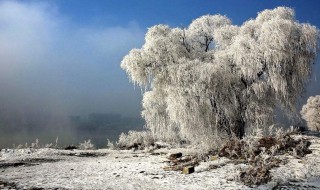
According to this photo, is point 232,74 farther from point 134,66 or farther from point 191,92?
point 134,66

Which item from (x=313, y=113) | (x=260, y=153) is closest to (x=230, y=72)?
A: (x=260, y=153)

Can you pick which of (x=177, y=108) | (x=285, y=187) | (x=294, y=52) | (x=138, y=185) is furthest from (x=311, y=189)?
(x=294, y=52)

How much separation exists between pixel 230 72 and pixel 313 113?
1260 inches

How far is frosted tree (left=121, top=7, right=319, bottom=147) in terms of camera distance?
19.2m

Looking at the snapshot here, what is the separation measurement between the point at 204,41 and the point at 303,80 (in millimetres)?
6826

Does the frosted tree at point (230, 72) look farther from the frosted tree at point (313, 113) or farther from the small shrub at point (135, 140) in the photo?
the frosted tree at point (313, 113)

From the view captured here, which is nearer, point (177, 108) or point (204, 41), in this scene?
point (177, 108)

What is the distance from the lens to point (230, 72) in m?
20.7

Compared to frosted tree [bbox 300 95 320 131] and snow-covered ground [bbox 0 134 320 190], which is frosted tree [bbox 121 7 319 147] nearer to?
snow-covered ground [bbox 0 134 320 190]

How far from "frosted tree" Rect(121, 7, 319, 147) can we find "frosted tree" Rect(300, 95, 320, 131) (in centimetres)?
2864

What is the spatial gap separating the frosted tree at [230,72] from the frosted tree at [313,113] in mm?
28641

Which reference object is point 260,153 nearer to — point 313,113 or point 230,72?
point 230,72

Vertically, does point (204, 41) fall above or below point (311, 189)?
above

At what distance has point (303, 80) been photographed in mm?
21734
